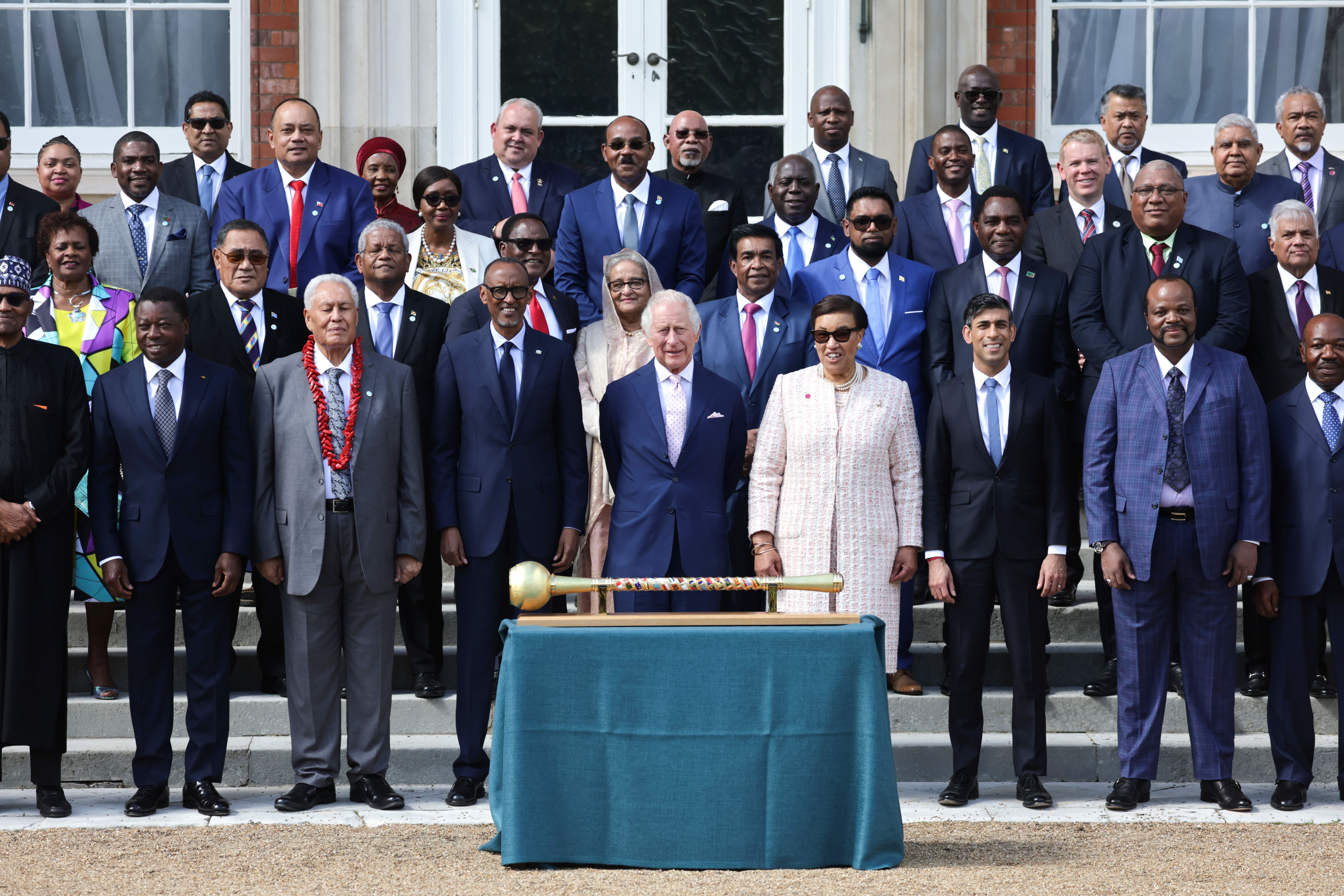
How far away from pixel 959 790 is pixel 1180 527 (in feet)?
4.30

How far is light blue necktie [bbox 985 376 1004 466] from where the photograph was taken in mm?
6559

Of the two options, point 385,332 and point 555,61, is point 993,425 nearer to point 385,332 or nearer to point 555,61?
point 385,332

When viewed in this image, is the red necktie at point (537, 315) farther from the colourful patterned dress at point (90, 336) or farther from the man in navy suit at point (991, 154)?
the man in navy suit at point (991, 154)

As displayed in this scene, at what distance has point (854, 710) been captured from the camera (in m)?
5.36

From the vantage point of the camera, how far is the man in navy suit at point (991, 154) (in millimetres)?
8328

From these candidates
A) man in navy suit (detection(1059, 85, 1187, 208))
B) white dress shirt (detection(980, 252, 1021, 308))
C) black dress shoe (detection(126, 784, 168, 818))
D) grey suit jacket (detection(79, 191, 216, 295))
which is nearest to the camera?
black dress shoe (detection(126, 784, 168, 818))

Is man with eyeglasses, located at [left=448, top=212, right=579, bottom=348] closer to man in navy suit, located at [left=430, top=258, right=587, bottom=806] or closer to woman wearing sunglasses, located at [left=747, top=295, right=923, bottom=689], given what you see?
man in navy suit, located at [left=430, top=258, right=587, bottom=806]

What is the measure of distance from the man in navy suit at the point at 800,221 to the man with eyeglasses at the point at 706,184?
1.19ft

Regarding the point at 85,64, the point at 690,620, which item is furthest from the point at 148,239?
the point at 690,620

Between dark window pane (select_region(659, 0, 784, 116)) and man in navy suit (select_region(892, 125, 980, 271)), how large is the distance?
2458 mm

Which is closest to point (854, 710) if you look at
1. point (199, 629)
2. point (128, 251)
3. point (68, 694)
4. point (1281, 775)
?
point (1281, 775)

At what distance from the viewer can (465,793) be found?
6414mm

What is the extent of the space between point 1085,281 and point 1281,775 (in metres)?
2.19

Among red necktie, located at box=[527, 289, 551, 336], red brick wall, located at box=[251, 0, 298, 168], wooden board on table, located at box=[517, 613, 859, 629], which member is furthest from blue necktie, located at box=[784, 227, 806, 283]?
red brick wall, located at box=[251, 0, 298, 168]
